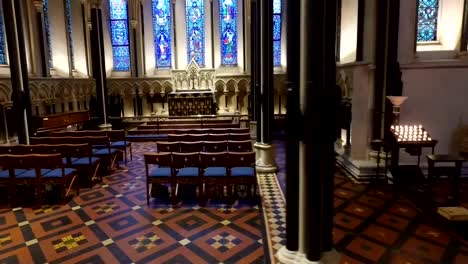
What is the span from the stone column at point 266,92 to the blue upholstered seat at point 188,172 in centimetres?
220

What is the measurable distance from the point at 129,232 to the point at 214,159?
5.67ft

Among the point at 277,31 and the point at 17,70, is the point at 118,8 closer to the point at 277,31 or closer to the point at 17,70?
the point at 277,31

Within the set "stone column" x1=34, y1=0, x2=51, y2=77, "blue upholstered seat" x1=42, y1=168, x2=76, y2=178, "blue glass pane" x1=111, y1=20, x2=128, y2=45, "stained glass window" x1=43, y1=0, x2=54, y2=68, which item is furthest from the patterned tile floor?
"blue glass pane" x1=111, y1=20, x2=128, y2=45

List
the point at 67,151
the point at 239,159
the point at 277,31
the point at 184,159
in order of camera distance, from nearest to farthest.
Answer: the point at 239,159 < the point at 184,159 < the point at 67,151 < the point at 277,31

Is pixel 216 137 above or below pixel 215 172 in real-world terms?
above

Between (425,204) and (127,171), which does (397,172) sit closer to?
(425,204)

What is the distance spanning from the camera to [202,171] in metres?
5.43

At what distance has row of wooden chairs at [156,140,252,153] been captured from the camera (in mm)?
6473

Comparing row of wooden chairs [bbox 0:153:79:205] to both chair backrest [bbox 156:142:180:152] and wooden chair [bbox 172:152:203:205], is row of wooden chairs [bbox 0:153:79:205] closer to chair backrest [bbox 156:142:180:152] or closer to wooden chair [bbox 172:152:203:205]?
chair backrest [bbox 156:142:180:152]

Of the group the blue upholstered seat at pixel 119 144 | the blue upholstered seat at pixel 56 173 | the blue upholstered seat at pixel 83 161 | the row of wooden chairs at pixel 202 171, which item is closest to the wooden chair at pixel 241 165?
the row of wooden chairs at pixel 202 171

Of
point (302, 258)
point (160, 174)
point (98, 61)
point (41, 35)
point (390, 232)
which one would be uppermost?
point (41, 35)

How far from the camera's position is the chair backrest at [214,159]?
5.25 meters

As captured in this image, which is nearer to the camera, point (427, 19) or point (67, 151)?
point (67, 151)

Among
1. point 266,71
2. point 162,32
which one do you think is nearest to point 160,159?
point 266,71
